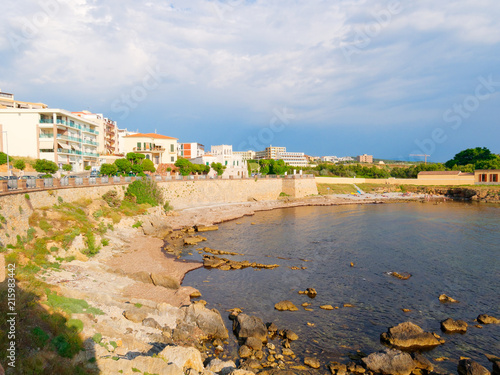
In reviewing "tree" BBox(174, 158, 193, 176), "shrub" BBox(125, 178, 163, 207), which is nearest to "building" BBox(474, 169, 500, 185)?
"tree" BBox(174, 158, 193, 176)

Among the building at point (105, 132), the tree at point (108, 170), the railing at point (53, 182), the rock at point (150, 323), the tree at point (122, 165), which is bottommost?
the rock at point (150, 323)

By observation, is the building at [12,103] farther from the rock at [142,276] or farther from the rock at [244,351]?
the rock at [244,351]

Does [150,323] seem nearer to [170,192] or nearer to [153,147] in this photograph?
[170,192]

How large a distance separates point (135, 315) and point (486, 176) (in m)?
103

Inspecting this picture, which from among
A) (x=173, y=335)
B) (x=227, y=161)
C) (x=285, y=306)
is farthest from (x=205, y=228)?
(x=227, y=161)

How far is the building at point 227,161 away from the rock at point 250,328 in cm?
5980

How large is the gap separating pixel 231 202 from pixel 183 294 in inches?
1667

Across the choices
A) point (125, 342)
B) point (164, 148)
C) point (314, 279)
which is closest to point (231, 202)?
point (164, 148)

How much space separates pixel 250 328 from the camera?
14773mm

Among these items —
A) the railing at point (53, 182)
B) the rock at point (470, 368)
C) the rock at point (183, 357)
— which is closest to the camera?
the rock at point (183, 357)

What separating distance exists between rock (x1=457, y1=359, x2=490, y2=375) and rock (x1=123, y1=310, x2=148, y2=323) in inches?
542

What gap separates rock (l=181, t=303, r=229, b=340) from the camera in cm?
1483

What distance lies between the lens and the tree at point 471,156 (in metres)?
102

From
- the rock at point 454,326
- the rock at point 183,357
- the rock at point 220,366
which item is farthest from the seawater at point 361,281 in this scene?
the rock at point 183,357
